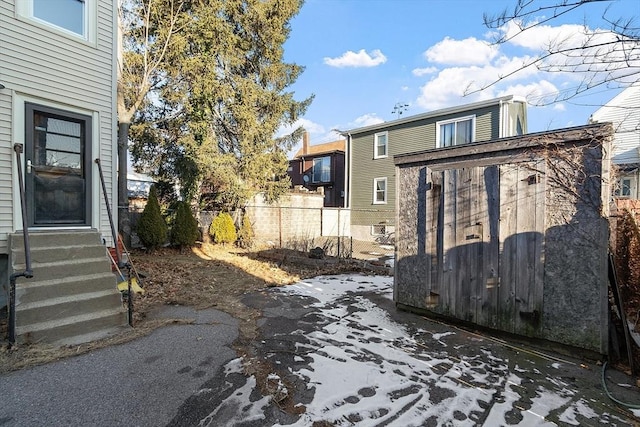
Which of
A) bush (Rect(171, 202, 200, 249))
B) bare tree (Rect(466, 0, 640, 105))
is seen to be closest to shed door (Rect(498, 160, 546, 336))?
bare tree (Rect(466, 0, 640, 105))

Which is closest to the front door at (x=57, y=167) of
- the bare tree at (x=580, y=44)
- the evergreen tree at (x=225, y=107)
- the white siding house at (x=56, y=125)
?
the white siding house at (x=56, y=125)

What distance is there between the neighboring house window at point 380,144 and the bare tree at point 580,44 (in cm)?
1345

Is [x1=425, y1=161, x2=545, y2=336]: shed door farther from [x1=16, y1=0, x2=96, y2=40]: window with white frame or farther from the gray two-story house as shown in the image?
the gray two-story house

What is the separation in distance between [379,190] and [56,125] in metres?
13.3

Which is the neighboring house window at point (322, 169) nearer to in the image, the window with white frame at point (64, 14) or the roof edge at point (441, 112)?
the roof edge at point (441, 112)

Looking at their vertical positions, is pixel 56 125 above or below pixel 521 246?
above

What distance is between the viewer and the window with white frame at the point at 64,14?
4666 millimetres

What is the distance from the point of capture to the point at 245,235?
38.6 ft

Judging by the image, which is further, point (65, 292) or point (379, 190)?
point (379, 190)

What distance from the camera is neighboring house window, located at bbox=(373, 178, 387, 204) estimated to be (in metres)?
15.8

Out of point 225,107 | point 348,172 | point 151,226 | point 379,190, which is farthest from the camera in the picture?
point 348,172

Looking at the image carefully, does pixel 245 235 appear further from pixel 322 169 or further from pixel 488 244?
pixel 322 169

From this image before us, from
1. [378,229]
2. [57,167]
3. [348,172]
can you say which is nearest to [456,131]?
[378,229]

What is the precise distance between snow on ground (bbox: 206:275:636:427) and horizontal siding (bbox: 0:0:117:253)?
4.56 metres
